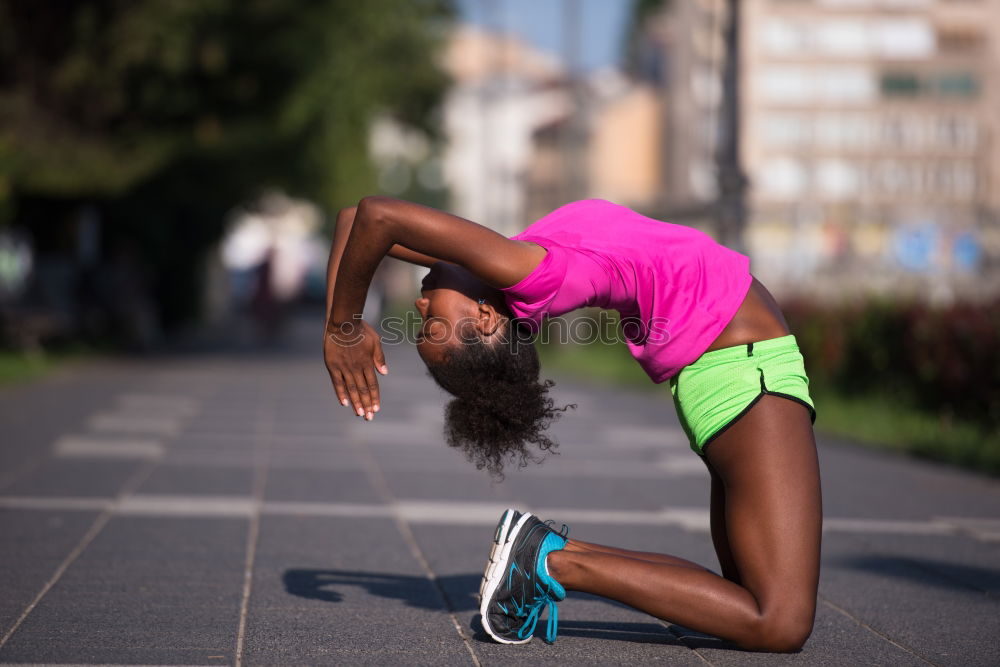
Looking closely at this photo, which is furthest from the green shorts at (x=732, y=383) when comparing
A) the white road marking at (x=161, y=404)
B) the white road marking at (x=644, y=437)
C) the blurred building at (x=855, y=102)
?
the blurred building at (x=855, y=102)

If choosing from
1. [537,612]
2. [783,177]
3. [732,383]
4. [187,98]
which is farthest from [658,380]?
[783,177]

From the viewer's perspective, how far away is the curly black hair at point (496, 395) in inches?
172

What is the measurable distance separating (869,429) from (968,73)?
3010 inches

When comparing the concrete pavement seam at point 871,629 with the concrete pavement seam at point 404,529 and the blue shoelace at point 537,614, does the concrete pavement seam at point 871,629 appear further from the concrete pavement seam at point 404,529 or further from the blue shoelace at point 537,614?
the concrete pavement seam at point 404,529

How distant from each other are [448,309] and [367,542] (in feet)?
9.94

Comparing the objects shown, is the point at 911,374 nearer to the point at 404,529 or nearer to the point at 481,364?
the point at 404,529

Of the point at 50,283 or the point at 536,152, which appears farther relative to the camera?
the point at 536,152

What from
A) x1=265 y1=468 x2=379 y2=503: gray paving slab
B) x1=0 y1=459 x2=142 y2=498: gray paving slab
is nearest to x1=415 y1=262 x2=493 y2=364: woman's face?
x1=265 y1=468 x2=379 y2=503: gray paving slab

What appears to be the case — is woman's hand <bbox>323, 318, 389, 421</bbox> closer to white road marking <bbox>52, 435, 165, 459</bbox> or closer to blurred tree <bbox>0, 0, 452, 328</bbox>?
white road marking <bbox>52, 435, 165, 459</bbox>

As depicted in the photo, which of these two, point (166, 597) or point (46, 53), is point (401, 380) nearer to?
point (46, 53)

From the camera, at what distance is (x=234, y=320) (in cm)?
4906

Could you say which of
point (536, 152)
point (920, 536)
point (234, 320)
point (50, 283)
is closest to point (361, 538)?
point (920, 536)

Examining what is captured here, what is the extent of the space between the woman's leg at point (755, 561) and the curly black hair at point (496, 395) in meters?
0.40

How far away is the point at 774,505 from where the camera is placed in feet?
14.3
